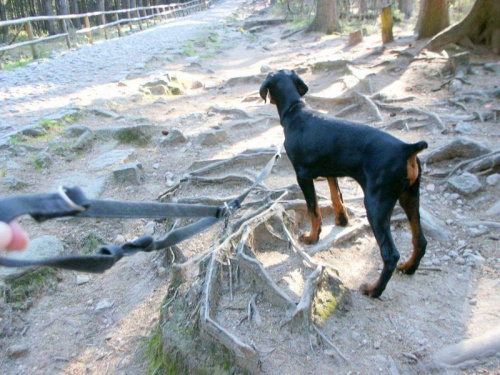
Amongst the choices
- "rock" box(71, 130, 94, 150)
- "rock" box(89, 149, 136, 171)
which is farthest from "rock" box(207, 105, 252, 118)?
"rock" box(71, 130, 94, 150)

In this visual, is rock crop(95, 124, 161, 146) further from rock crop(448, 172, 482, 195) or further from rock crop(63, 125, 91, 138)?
rock crop(448, 172, 482, 195)

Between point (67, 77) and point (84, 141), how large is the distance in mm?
6112

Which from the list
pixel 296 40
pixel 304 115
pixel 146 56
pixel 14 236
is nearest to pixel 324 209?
pixel 304 115

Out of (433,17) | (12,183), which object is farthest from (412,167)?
(433,17)

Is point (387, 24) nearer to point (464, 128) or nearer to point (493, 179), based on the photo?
point (464, 128)

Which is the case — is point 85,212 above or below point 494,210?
above

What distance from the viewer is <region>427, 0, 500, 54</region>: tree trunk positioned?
34.1ft

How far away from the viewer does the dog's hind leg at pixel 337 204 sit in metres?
4.20

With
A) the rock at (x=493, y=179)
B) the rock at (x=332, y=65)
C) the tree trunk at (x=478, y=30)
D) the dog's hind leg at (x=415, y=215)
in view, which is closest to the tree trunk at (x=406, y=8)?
the tree trunk at (x=478, y=30)

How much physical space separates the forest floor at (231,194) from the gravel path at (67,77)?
3.9 inches

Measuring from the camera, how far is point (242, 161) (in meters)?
6.14

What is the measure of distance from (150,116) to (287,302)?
7283 mm

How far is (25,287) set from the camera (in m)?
4.48

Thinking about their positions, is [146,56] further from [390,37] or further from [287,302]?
[287,302]
